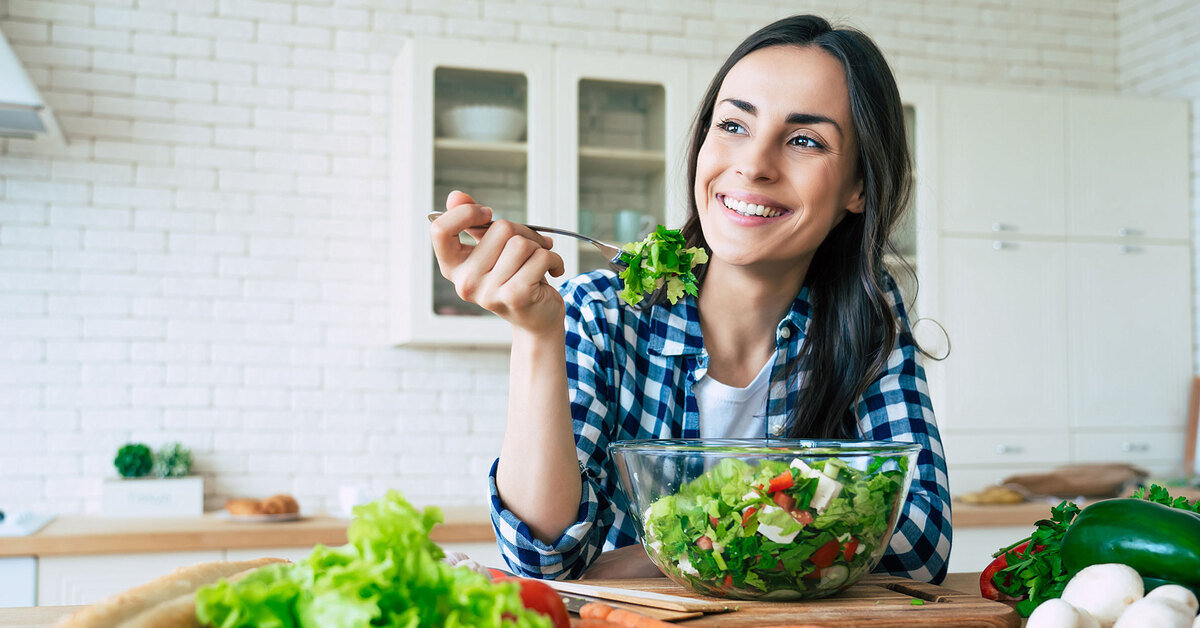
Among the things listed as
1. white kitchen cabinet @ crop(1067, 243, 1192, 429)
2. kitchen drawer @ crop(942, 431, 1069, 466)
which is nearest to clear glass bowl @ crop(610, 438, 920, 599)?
kitchen drawer @ crop(942, 431, 1069, 466)

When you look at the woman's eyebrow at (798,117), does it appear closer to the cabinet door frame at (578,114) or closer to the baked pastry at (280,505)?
the cabinet door frame at (578,114)

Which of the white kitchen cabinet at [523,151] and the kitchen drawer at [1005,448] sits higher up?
the white kitchen cabinet at [523,151]

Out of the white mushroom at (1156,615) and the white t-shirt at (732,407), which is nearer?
the white mushroom at (1156,615)

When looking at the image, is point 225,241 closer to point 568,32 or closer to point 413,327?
point 413,327

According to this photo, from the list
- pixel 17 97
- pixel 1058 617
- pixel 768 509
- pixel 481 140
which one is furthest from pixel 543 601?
pixel 481 140

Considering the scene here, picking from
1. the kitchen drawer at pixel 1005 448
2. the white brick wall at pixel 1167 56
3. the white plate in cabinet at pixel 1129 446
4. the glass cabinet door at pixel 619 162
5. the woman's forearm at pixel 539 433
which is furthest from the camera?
the white brick wall at pixel 1167 56

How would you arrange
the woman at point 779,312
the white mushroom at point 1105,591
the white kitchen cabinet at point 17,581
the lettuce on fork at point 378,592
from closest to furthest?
the lettuce on fork at point 378,592
the white mushroom at point 1105,591
the woman at point 779,312
the white kitchen cabinet at point 17,581

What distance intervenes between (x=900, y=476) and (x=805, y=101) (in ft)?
2.13

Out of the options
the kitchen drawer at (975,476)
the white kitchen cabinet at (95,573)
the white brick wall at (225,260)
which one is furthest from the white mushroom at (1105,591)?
the kitchen drawer at (975,476)

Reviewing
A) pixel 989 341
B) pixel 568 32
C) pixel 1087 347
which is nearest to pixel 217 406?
pixel 568 32

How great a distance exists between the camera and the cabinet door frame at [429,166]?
118 inches

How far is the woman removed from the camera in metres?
1.38

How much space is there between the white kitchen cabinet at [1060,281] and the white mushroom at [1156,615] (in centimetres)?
268

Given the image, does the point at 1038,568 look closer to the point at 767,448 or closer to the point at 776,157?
the point at 767,448
